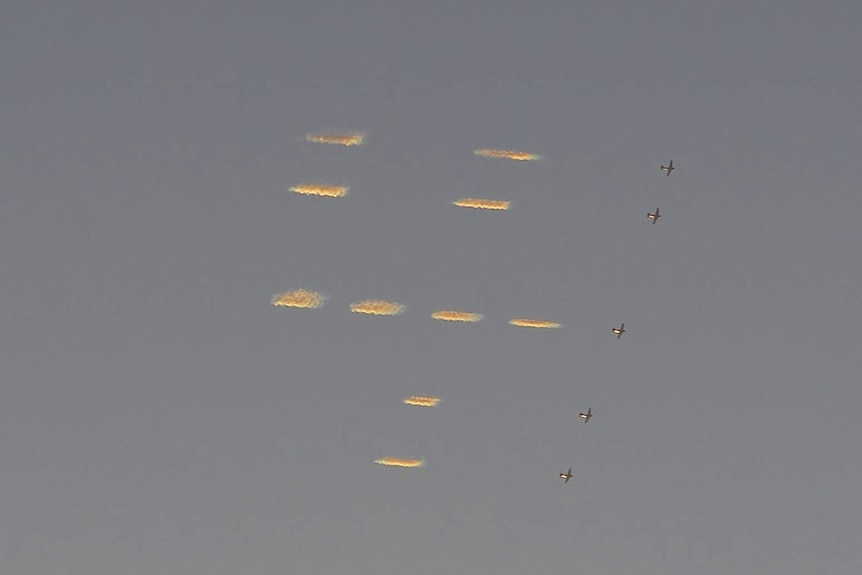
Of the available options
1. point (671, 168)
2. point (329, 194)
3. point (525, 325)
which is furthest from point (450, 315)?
point (671, 168)

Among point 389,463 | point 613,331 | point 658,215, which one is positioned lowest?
point 389,463

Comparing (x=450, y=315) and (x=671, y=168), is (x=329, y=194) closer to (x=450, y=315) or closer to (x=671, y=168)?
(x=450, y=315)

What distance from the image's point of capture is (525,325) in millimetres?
185250

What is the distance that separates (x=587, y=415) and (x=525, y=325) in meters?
13.0

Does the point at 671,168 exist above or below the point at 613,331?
above

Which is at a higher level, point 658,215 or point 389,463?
point 658,215

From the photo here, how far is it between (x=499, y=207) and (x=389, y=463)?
3257 centimetres

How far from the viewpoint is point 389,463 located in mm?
183000

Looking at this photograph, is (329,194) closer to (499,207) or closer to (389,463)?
(499,207)

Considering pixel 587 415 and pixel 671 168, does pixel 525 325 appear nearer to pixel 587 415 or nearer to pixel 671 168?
pixel 587 415

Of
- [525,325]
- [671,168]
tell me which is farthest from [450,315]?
[671,168]

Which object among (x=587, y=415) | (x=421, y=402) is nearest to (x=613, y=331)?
(x=587, y=415)

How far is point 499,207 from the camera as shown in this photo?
7249 inches

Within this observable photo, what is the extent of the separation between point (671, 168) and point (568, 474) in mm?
38863
